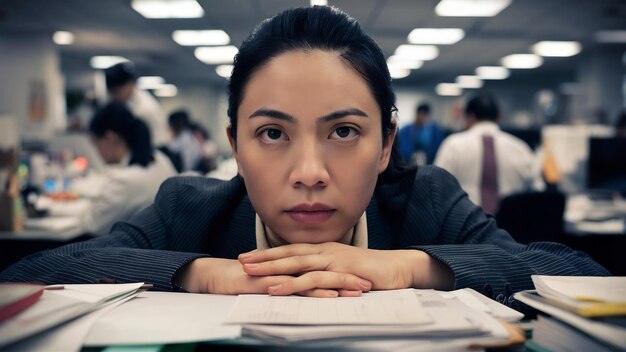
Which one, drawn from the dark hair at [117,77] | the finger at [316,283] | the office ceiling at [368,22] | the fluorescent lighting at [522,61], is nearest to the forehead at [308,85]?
the finger at [316,283]

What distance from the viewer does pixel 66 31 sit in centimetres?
731

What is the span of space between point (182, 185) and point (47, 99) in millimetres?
7373

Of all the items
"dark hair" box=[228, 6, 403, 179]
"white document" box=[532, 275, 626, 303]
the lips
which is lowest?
"white document" box=[532, 275, 626, 303]

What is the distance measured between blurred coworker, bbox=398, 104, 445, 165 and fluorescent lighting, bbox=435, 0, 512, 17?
1.78 meters

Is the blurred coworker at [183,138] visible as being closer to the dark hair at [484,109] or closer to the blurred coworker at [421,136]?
the blurred coworker at [421,136]

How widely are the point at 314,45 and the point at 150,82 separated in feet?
44.4

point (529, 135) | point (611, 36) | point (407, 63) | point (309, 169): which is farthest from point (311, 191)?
point (407, 63)

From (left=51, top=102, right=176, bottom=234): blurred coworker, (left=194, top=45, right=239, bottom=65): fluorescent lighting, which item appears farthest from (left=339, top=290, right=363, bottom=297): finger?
(left=194, top=45, right=239, bottom=65): fluorescent lighting

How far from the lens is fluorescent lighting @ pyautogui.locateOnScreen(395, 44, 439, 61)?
26.1 feet

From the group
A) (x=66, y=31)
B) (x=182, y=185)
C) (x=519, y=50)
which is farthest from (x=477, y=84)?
(x=182, y=185)

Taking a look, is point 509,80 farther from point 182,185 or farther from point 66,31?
point 182,185

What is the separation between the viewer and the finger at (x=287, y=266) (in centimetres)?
78

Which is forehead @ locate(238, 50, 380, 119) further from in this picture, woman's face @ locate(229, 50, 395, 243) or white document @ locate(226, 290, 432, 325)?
white document @ locate(226, 290, 432, 325)

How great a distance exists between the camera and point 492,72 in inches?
452
